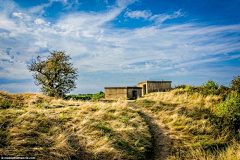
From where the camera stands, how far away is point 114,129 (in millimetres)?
7840

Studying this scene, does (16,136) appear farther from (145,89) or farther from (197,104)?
(145,89)

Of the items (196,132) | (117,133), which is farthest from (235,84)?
(117,133)

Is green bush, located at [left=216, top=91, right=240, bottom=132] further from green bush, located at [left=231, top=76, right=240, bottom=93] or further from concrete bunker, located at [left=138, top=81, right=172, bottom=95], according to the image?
concrete bunker, located at [left=138, top=81, right=172, bottom=95]

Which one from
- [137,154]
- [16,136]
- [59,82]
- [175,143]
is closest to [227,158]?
[175,143]


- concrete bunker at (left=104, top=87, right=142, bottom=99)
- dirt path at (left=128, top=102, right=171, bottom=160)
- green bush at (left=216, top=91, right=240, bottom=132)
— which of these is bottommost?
dirt path at (left=128, top=102, right=171, bottom=160)

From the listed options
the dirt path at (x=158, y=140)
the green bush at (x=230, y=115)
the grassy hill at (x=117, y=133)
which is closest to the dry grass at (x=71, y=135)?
the grassy hill at (x=117, y=133)

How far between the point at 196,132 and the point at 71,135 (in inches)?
253

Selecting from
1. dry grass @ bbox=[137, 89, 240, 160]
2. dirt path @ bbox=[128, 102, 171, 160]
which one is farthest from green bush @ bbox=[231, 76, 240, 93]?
dirt path @ bbox=[128, 102, 171, 160]

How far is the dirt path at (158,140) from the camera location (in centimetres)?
730

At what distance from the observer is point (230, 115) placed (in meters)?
10.0

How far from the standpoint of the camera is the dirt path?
7305 millimetres

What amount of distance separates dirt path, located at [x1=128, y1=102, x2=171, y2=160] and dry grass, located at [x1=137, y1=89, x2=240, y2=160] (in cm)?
22

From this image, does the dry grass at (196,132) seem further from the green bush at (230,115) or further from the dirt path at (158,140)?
the green bush at (230,115)

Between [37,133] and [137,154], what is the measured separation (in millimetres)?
3868
